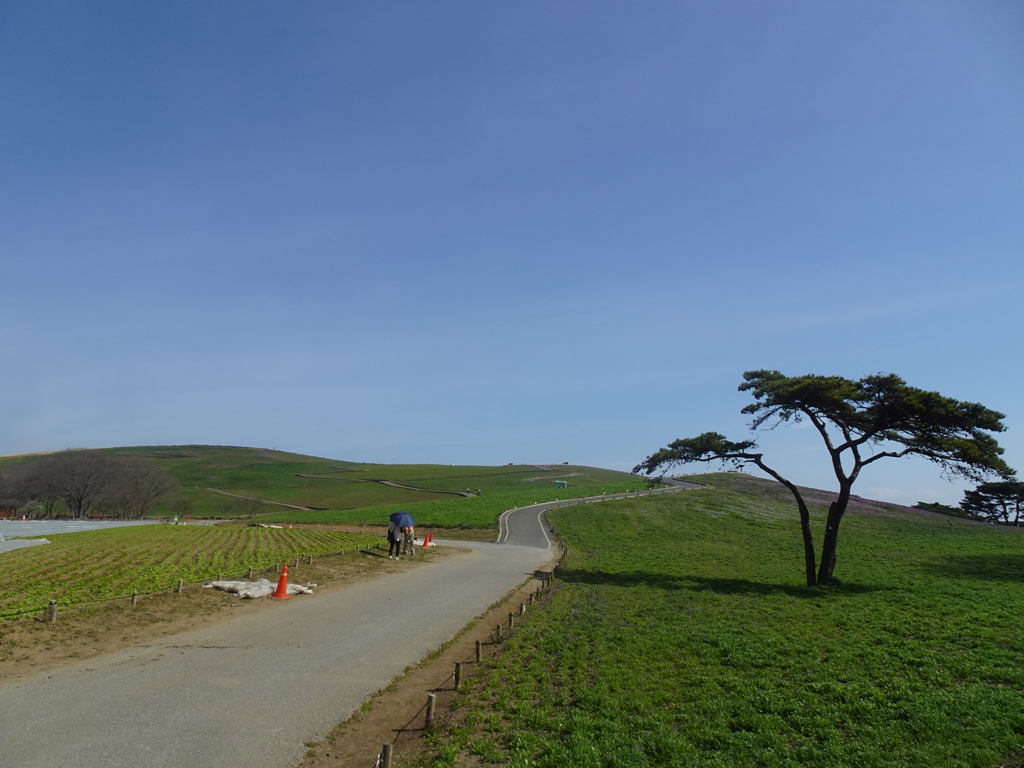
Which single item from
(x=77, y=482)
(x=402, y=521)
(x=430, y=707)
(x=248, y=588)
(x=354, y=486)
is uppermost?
(x=354, y=486)

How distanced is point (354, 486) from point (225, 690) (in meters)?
110

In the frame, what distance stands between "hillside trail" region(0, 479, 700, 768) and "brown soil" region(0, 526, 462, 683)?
26.2 inches

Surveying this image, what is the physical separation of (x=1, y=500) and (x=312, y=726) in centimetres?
10791

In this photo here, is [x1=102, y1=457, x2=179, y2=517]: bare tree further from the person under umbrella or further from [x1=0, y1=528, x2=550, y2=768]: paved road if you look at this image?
[x1=0, y1=528, x2=550, y2=768]: paved road

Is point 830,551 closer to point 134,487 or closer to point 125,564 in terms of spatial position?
point 125,564

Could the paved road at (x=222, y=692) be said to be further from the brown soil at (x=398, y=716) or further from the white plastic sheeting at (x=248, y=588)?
the white plastic sheeting at (x=248, y=588)

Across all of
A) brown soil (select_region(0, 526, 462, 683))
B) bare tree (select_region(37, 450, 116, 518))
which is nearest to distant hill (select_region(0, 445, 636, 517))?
bare tree (select_region(37, 450, 116, 518))

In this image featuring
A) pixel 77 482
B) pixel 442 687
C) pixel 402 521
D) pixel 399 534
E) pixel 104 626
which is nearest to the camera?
pixel 442 687

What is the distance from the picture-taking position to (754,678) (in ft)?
37.7

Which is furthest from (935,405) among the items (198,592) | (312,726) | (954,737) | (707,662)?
(198,592)

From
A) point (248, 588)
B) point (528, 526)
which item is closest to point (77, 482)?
point (528, 526)

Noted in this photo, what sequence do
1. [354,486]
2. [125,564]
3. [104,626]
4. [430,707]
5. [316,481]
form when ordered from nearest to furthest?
[430,707]
[104,626]
[125,564]
[354,486]
[316,481]

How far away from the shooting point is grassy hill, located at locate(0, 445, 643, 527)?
68.4 m

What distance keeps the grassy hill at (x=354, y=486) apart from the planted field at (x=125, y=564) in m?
24.2
